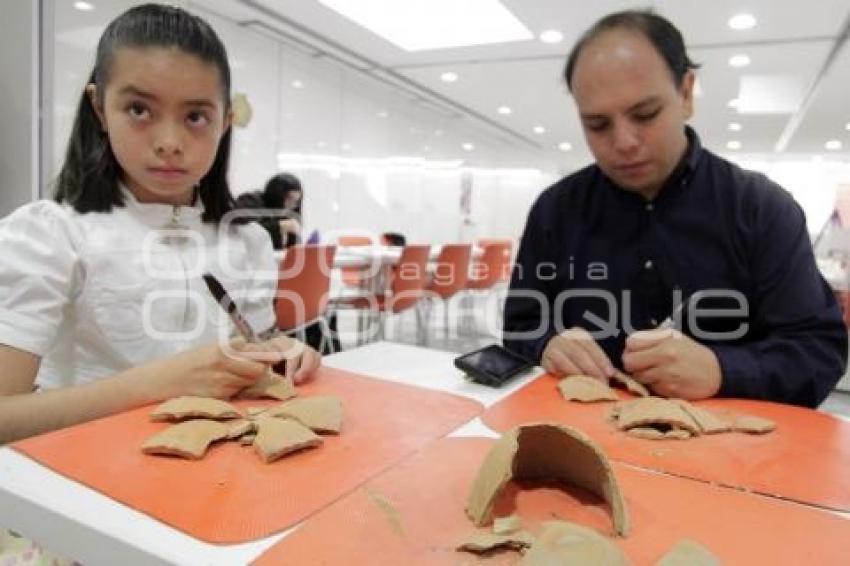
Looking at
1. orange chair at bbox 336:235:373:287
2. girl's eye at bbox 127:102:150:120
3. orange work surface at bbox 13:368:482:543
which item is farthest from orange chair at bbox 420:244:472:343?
orange work surface at bbox 13:368:482:543

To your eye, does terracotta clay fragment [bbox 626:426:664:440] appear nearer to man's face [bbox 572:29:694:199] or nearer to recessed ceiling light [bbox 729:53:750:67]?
man's face [bbox 572:29:694:199]

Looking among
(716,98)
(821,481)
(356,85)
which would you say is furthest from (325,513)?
(716,98)

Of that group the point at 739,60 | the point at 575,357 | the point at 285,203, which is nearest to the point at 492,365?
the point at 575,357

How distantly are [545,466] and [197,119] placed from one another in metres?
0.74

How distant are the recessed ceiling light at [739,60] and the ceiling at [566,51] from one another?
0.22 feet

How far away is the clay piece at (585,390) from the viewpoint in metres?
0.86

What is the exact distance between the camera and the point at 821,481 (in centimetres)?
60

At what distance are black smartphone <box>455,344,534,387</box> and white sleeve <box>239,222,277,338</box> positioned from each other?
1.49 feet

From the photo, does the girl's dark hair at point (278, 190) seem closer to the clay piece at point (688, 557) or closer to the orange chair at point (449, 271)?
the orange chair at point (449, 271)

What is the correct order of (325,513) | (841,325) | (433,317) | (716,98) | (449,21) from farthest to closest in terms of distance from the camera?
(716,98)
(433,317)
(449,21)
(841,325)
(325,513)

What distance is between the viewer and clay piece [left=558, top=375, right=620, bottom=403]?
0.86 m

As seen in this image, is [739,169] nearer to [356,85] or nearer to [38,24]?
[38,24]

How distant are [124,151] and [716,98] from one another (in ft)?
23.7

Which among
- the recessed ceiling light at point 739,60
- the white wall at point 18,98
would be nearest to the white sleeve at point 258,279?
the white wall at point 18,98
